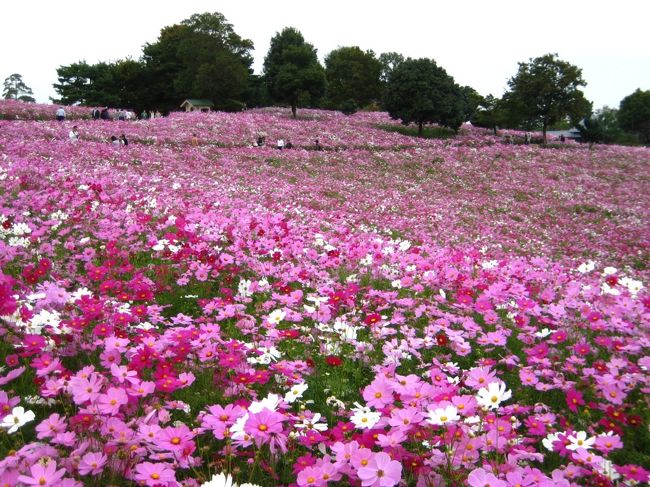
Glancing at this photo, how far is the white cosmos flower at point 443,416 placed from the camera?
7.02ft

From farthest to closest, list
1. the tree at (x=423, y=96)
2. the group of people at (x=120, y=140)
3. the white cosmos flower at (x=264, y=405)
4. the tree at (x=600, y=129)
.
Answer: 1. the tree at (x=600, y=129)
2. the tree at (x=423, y=96)
3. the group of people at (x=120, y=140)
4. the white cosmos flower at (x=264, y=405)

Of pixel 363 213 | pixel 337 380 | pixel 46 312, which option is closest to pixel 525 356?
pixel 337 380

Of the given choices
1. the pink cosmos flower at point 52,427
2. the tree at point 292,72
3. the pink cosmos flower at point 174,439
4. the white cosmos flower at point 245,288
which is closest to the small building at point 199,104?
the tree at point 292,72

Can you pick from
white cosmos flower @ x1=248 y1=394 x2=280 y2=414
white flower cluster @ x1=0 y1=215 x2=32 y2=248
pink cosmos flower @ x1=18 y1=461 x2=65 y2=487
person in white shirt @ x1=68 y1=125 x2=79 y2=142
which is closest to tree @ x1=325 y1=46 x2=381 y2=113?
person in white shirt @ x1=68 y1=125 x2=79 y2=142

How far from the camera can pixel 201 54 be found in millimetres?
53281

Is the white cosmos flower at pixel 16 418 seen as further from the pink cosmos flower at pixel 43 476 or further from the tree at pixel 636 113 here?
the tree at pixel 636 113

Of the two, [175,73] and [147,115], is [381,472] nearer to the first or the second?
[147,115]

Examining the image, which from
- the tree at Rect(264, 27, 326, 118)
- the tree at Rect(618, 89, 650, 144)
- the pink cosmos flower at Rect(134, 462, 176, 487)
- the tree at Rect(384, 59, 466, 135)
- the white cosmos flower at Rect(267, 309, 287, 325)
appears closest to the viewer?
the pink cosmos flower at Rect(134, 462, 176, 487)

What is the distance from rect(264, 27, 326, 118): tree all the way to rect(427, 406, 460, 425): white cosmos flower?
4621 cm

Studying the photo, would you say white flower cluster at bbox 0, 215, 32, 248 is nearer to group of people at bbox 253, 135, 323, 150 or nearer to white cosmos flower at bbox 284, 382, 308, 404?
white cosmos flower at bbox 284, 382, 308, 404

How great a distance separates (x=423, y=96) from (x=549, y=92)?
1259 centimetres

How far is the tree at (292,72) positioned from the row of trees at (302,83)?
0.10 m

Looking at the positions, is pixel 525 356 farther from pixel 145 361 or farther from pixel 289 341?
pixel 145 361

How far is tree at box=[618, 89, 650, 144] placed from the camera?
9573cm
